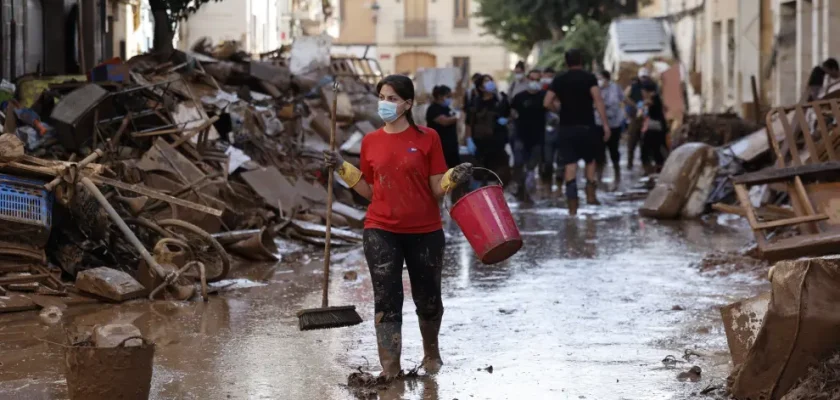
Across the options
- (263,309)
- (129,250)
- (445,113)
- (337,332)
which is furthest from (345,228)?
(337,332)

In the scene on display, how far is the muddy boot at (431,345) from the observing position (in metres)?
7.03

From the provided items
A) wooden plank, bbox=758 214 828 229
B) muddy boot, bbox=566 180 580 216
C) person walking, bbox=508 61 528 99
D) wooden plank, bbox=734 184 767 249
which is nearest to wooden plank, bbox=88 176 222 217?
wooden plank, bbox=734 184 767 249

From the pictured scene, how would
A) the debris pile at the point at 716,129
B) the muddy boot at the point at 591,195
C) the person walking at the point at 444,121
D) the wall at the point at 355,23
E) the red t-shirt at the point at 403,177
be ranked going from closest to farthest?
the red t-shirt at the point at 403,177 < the person walking at the point at 444,121 < the muddy boot at the point at 591,195 < the debris pile at the point at 716,129 < the wall at the point at 355,23

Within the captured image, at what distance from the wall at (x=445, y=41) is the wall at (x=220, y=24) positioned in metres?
35.6

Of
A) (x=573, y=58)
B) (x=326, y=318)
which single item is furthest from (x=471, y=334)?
(x=573, y=58)

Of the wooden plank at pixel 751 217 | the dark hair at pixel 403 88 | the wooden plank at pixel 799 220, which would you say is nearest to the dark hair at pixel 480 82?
the wooden plank at pixel 751 217

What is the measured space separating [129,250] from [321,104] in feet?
36.9

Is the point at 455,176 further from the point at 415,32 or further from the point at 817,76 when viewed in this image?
the point at 415,32

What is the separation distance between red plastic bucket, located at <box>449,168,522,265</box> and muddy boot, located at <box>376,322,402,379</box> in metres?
0.56

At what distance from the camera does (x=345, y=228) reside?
14.3 m

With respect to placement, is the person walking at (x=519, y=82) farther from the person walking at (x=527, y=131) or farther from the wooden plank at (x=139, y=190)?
the wooden plank at (x=139, y=190)

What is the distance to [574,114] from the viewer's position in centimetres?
1562

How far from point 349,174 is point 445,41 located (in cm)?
6712

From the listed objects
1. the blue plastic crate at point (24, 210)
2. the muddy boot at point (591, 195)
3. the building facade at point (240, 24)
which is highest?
the building facade at point (240, 24)
